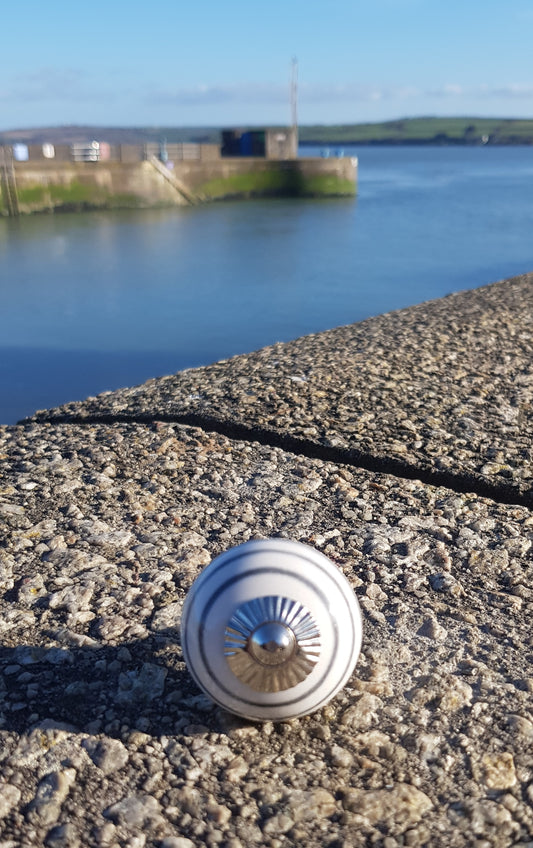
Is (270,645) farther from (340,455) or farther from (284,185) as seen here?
(284,185)

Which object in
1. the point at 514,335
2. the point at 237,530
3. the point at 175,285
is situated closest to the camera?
the point at 237,530

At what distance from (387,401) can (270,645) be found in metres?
2.88

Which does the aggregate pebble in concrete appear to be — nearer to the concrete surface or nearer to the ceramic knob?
the concrete surface

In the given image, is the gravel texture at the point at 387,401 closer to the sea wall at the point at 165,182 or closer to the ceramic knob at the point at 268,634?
the ceramic knob at the point at 268,634

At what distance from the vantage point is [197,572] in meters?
2.96

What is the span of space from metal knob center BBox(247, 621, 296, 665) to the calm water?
259 inches

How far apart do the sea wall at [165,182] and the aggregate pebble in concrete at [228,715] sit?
2427 cm

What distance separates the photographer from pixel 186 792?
1.96m

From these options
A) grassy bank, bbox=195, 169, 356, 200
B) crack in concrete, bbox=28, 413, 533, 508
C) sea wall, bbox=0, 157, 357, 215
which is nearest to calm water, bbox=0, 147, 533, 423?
sea wall, bbox=0, 157, 357, 215

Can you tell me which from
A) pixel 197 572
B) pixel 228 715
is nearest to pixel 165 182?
pixel 197 572

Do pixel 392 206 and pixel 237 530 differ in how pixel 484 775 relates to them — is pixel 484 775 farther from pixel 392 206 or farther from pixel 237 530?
pixel 392 206

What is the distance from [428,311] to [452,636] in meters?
5.16

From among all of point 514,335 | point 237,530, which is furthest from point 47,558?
point 514,335

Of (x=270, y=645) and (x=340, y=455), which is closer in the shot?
(x=270, y=645)
